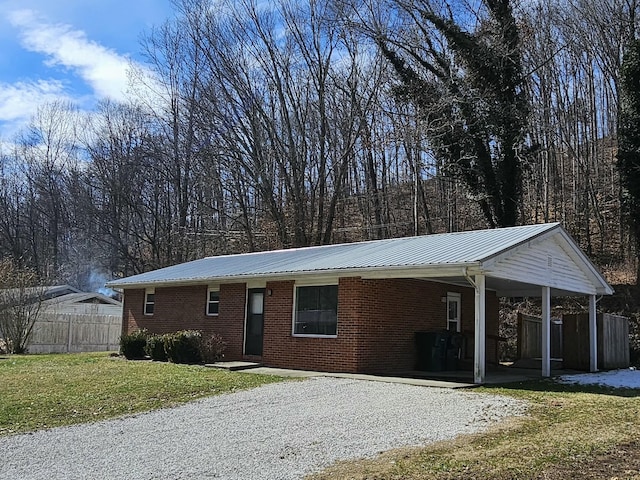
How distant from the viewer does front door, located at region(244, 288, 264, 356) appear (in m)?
17.1

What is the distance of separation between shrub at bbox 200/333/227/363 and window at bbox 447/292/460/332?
634 centimetres

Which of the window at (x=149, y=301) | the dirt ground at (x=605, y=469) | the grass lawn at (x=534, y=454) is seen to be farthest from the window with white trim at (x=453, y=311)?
the dirt ground at (x=605, y=469)

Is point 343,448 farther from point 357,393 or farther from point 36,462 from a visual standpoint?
point 357,393

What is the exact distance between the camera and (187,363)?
1700 cm

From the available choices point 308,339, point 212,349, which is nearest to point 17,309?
point 212,349

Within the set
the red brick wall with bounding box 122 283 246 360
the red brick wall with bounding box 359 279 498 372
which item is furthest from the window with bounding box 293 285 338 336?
the red brick wall with bounding box 122 283 246 360

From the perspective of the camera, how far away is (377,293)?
1487 centimetres

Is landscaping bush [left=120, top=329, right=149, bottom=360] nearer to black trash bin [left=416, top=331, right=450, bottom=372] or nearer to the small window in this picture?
the small window

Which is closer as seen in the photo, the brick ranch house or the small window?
the brick ranch house

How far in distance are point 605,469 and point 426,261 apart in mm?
7486

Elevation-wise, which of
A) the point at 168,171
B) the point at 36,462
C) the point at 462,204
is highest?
the point at 168,171

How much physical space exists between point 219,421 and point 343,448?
2.45 m

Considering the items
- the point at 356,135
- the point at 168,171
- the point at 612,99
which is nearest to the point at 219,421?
the point at 356,135

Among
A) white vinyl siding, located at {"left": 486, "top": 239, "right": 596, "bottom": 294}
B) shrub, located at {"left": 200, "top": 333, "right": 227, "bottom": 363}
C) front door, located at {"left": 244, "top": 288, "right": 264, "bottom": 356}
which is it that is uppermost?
white vinyl siding, located at {"left": 486, "top": 239, "right": 596, "bottom": 294}
